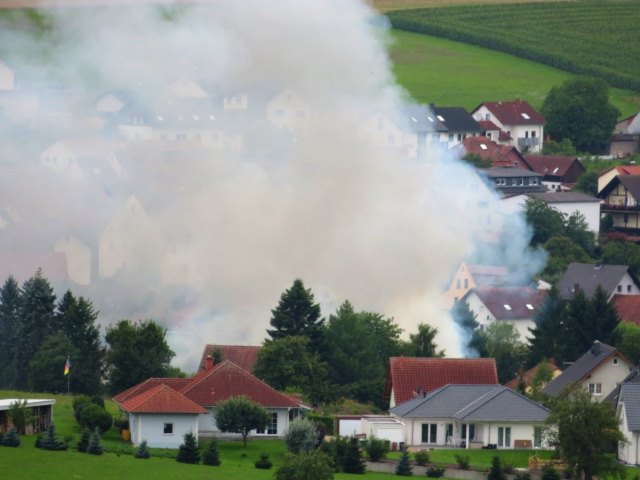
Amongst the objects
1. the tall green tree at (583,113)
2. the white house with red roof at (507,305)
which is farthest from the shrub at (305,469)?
the tall green tree at (583,113)

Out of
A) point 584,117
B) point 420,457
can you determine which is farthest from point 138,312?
point 584,117

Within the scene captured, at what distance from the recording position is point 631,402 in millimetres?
57250

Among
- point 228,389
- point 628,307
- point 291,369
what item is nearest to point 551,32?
point 628,307

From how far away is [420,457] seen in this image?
53.3 meters

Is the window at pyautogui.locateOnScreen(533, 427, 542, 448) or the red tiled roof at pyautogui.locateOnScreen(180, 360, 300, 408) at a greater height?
the red tiled roof at pyautogui.locateOnScreen(180, 360, 300, 408)

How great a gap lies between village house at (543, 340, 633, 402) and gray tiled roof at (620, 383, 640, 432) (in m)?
6.19

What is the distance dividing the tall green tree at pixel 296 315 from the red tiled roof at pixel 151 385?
815 cm

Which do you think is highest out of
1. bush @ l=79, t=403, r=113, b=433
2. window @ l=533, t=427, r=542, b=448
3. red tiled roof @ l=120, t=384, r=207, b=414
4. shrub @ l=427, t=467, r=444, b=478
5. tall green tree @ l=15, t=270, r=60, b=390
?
tall green tree @ l=15, t=270, r=60, b=390

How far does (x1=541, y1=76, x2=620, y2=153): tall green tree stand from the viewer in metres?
113

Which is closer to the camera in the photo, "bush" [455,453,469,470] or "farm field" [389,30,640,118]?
"bush" [455,453,469,470]

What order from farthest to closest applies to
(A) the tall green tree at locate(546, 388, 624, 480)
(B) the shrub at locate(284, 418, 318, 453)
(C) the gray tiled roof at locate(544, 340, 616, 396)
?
(C) the gray tiled roof at locate(544, 340, 616, 396)
(B) the shrub at locate(284, 418, 318, 453)
(A) the tall green tree at locate(546, 388, 624, 480)

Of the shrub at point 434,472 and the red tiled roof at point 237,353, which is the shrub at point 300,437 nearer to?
the shrub at point 434,472

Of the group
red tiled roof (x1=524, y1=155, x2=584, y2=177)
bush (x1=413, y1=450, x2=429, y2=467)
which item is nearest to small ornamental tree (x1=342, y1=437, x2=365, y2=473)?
bush (x1=413, y1=450, x2=429, y2=467)

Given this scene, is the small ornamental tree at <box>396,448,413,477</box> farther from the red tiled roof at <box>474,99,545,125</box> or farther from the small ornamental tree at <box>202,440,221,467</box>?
the red tiled roof at <box>474,99,545,125</box>
